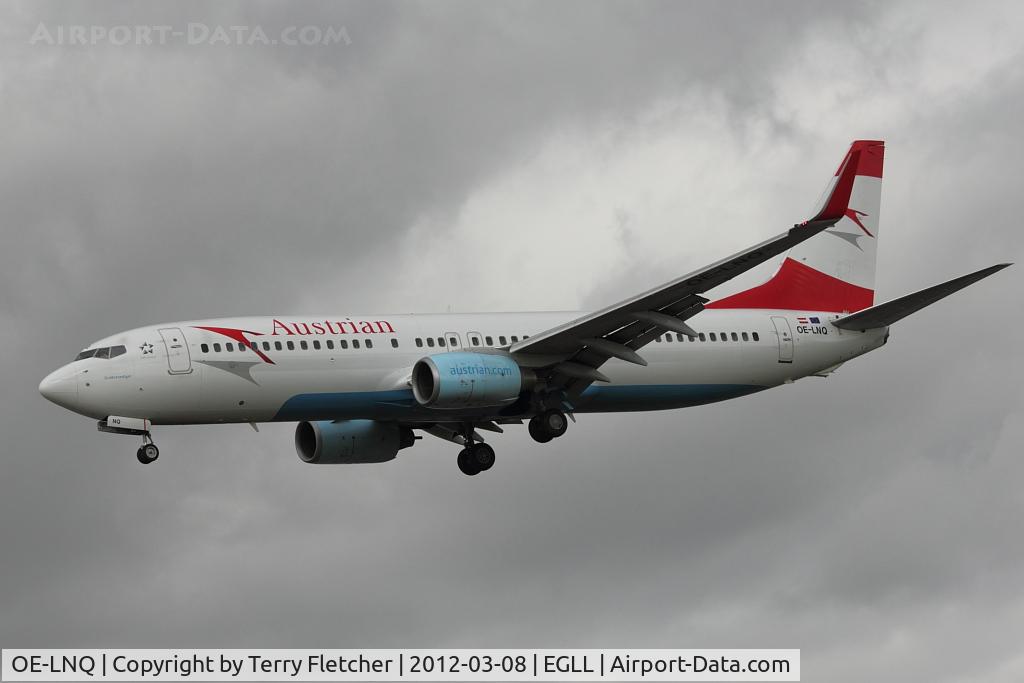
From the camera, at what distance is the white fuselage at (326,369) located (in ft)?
149

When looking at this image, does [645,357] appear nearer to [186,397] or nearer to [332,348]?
[332,348]

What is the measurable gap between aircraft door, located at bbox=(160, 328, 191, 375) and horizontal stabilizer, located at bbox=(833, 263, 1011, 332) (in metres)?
20.9

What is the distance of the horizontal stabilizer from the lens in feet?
152

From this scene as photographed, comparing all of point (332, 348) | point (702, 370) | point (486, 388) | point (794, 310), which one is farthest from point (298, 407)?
point (794, 310)

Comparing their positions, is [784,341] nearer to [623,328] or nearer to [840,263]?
[840,263]

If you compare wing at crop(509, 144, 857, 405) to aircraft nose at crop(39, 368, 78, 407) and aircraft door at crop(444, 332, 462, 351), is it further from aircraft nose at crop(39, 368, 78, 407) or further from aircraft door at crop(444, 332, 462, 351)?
aircraft nose at crop(39, 368, 78, 407)

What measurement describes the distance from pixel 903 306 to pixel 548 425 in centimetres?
1171

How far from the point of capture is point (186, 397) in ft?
149

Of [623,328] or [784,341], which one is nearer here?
[623,328]

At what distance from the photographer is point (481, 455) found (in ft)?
173

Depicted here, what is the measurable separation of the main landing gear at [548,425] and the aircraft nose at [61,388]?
13203 millimetres

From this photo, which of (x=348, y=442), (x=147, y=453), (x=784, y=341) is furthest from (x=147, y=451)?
(x=784, y=341)

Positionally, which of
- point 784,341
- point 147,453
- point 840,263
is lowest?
point 147,453

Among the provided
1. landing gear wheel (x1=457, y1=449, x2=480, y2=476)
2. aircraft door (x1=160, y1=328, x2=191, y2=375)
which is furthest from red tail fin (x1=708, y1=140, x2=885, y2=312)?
aircraft door (x1=160, y1=328, x2=191, y2=375)
